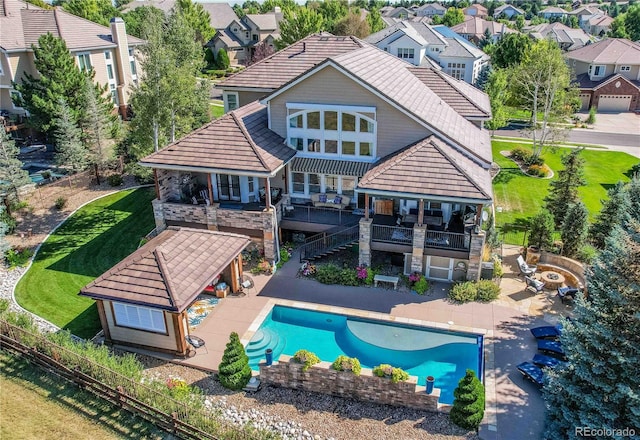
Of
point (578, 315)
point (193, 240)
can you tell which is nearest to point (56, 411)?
point (193, 240)

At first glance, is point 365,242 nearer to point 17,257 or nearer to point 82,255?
point 82,255

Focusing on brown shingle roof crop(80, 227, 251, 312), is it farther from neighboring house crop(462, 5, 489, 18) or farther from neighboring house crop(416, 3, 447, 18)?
neighboring house crop(416, 3, 447, 18)

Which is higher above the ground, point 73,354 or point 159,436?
point 73,354

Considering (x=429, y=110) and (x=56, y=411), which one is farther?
(x=429, y=110)

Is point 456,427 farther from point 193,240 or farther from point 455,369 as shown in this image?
point 193,240

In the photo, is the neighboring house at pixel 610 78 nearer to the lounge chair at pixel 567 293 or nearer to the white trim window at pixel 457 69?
the white trim window at pixel 457 69

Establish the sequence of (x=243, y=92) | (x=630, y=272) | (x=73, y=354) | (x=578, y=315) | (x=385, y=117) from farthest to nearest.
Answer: (x=243, y=92), (x=385, y=117), (x=73, y=354), (x=578, y=315), (x=630, y=272)

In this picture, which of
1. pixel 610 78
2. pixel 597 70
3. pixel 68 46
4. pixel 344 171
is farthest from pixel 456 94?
pixel 597 70

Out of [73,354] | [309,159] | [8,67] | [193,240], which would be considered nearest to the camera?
[73,354]
